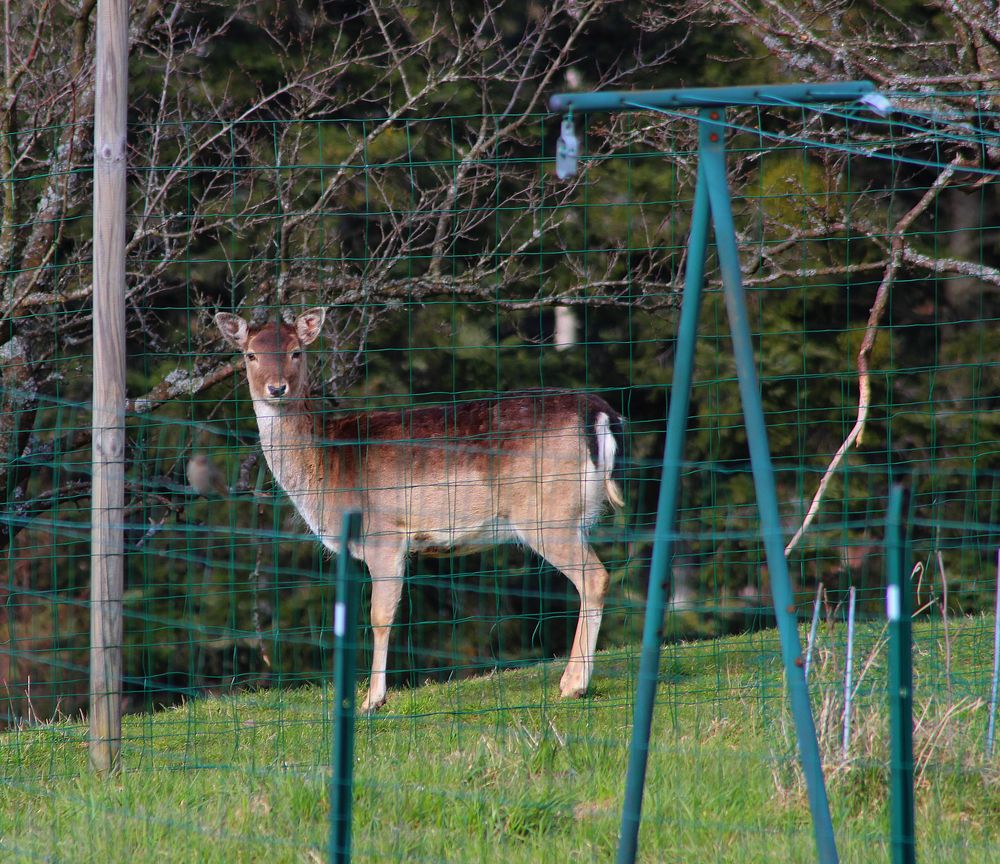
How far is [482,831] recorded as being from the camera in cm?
370

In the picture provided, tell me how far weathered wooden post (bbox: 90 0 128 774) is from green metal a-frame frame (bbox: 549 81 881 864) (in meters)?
2.16

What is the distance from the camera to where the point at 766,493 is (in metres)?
2.93

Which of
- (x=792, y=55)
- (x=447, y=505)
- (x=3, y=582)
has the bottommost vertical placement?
(x=3, y=582)

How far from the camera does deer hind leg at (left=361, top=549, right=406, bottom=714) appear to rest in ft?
21.3

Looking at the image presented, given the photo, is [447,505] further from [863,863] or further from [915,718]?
[863,863]

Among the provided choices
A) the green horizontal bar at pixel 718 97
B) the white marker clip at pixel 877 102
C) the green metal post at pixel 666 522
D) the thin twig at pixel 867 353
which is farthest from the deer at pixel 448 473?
the white marker clip at pixel 877 102

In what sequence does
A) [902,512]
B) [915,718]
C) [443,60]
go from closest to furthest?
1. [902,512]
2. [915,718]
3. [443,60]

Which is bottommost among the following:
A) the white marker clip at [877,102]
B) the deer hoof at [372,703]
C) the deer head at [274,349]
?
the deer hoof at [372,703]

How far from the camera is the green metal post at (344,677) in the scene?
249 centimetres

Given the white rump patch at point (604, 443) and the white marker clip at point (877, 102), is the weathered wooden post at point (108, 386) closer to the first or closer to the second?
the white marker clip at point (877, 102)

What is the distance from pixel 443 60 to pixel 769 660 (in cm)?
459

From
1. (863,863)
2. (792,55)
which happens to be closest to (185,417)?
(792,55)

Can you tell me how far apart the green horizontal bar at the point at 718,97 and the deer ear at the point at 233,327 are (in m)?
4.07

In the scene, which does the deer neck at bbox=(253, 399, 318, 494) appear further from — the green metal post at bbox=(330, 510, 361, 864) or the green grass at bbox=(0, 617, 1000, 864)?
the green metal post at bbox=(330, 510, 361, 864)
